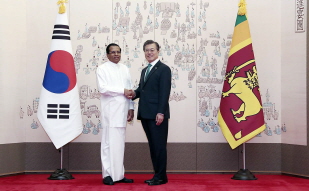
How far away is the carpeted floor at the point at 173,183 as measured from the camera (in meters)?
5.00

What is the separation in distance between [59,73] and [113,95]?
0.86m

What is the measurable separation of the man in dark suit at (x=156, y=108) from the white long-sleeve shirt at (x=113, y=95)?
221mm

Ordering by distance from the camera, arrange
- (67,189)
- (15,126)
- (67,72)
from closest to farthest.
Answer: (67,189) < (67,72) < (15,126)

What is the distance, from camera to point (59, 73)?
571 centimetres

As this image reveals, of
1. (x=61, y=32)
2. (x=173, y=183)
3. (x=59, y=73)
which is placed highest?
(x=61, y=32)

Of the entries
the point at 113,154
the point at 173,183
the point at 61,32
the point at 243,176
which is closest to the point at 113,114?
the point at 113,154

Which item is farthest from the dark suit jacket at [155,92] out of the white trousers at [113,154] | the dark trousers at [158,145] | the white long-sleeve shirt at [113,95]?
the white trousers at [113,154]

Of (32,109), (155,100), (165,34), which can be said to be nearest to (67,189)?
(155,100)

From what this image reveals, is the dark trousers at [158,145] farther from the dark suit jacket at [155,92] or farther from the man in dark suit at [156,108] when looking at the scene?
the dark suit jacket at [155,92]

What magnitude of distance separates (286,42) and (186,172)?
A: 7.63ft

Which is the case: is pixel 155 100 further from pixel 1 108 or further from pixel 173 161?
pixel 1 108

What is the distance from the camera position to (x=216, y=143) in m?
6.43

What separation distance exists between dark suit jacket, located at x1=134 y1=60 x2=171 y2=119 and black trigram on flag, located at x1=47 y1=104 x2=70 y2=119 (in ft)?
3.35

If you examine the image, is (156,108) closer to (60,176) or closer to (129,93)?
(129,93)
